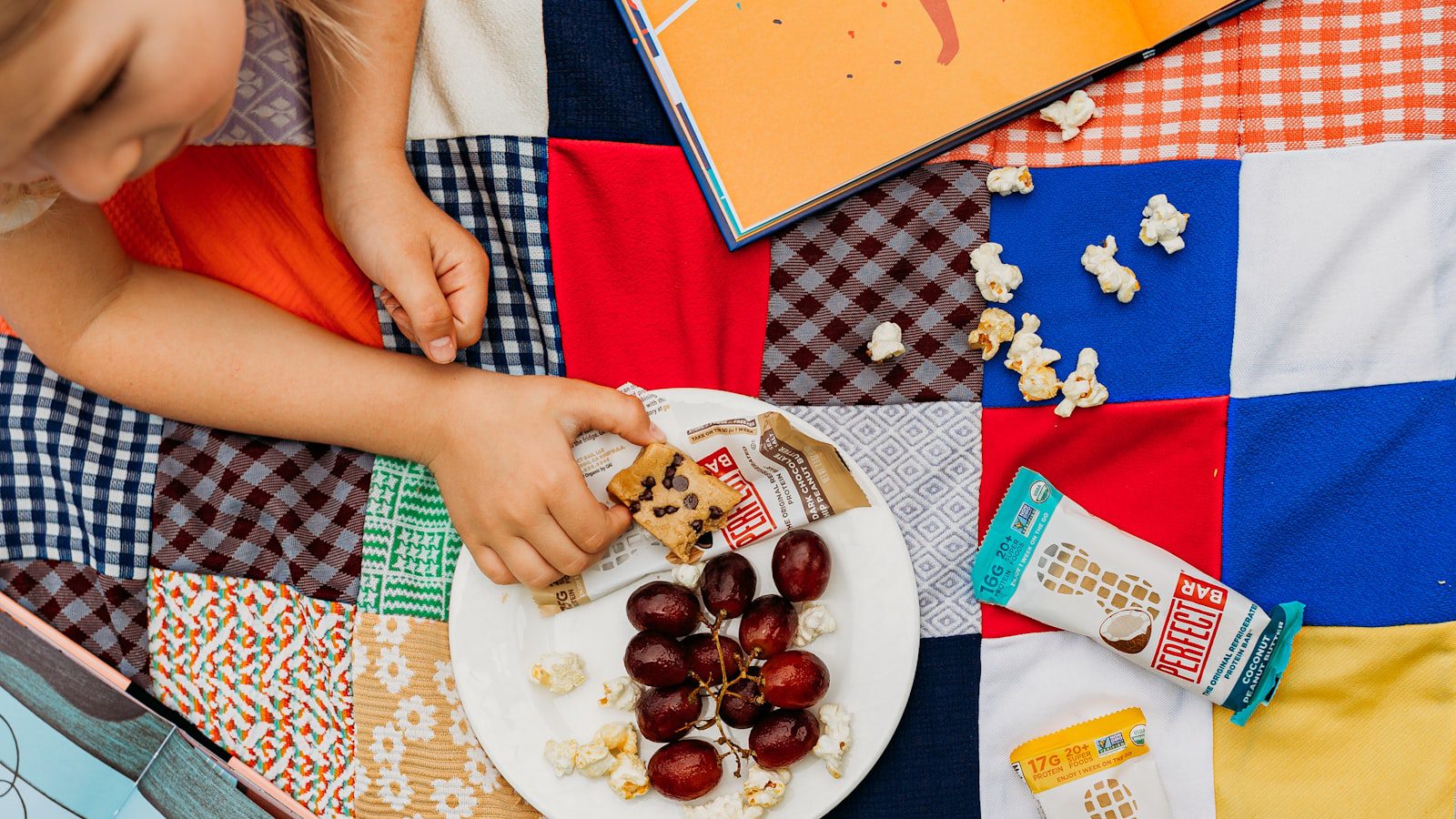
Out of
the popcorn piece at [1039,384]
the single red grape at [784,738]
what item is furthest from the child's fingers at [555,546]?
the popcorn piece at [1039,384]

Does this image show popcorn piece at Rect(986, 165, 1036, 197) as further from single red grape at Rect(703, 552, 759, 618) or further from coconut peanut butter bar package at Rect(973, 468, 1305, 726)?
single red grape at Rect(703, 552, 759, 618)

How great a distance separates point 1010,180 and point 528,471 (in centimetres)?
50

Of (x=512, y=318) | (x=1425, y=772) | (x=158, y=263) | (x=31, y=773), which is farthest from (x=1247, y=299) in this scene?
(x=31, y=773)

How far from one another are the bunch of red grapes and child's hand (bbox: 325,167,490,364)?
286 mm

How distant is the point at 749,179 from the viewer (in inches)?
33.3

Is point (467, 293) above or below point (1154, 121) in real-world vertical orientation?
below

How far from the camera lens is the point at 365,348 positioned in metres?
0.84

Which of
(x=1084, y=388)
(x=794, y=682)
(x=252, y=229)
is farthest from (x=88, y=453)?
(x=1084, y=388)

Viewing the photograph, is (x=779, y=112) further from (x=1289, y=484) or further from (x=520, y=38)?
(x=1289, y=484)

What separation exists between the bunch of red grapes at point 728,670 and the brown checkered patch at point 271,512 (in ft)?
0.94

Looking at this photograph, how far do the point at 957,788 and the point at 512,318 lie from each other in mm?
608

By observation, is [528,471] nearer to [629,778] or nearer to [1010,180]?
[629,778]

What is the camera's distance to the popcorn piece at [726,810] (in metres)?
0.80

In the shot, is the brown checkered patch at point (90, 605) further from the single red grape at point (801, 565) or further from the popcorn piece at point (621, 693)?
the single red grape at point (801, 565)
